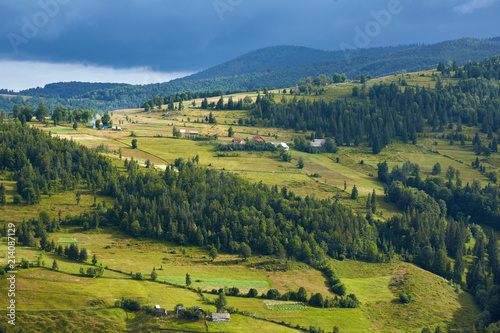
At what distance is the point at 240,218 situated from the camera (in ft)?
537

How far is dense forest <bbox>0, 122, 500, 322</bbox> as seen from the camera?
153 meters

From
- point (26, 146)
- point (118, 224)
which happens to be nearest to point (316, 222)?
point (118, 224)

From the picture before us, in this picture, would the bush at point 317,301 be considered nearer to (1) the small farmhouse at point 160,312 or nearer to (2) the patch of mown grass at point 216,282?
(2) the patch of mown grass at point 216,282

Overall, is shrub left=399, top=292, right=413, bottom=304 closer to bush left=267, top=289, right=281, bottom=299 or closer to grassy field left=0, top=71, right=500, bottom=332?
grassy field left=0, top=71, right=500, bottom=332

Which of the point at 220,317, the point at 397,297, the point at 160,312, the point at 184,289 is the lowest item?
the point at 397,297

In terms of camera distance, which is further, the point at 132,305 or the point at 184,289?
the point at 184,289

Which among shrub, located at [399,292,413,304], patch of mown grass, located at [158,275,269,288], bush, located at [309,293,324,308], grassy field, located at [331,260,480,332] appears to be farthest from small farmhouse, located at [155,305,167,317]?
shrub, located at [399,292,413,304]

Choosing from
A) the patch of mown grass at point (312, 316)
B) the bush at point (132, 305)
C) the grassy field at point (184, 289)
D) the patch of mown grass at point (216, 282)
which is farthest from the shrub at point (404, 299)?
the bush at point (132, 305)

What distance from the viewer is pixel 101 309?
103 m

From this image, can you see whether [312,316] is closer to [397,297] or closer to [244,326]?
[244,326]

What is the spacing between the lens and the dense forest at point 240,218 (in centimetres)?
15338

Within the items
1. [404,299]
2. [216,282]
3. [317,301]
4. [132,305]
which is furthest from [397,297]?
[132,305]

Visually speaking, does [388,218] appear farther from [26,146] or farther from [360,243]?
[26,146]

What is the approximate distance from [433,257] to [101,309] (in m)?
96.3
